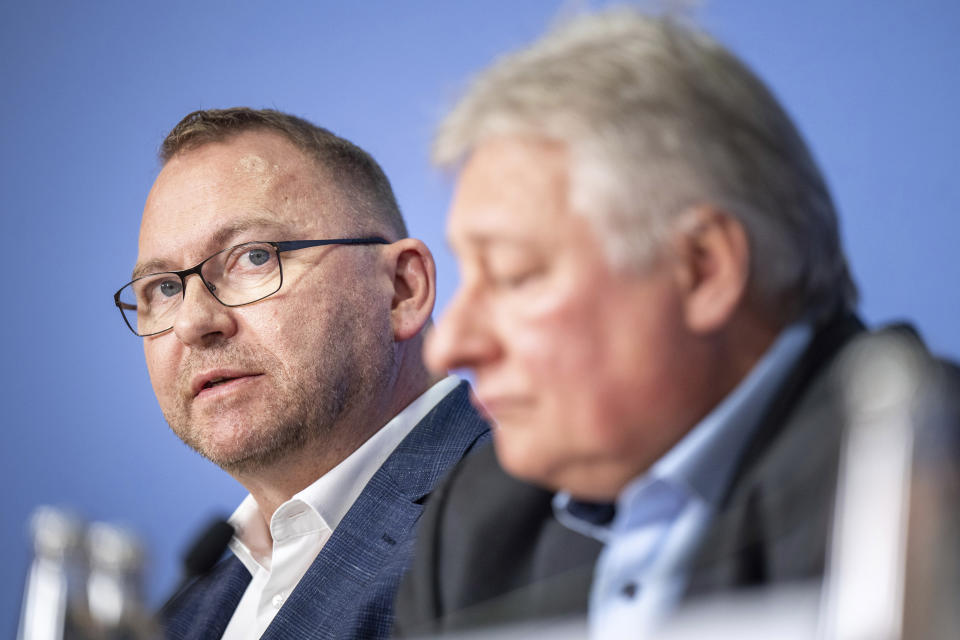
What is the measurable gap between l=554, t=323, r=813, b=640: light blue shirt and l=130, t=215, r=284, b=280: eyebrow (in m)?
0.83

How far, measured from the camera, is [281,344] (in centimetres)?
132

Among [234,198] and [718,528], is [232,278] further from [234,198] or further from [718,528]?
[718,528]

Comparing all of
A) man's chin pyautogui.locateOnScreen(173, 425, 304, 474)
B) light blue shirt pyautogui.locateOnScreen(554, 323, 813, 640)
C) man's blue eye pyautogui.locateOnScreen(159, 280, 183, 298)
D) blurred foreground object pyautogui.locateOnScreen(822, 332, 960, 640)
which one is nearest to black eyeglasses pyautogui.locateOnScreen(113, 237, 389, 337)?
man's blue eye pyautogui.locateOnScreen(159, 280, 183, 298)

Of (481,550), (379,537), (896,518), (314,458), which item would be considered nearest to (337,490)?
(314,458)

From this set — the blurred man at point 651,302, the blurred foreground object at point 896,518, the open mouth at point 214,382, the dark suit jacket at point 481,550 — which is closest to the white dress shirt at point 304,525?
the open mouth at point 214,382

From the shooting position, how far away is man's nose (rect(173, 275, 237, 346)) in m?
1.32

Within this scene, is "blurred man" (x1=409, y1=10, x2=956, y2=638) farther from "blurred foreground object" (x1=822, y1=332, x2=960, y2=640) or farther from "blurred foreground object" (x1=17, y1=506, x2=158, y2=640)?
"blurred foreground object" (x1=17, y1=506, x2=158, y2=640)

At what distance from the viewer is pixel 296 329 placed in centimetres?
133

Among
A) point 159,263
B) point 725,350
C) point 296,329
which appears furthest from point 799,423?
point 159,263

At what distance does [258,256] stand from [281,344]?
13 cm

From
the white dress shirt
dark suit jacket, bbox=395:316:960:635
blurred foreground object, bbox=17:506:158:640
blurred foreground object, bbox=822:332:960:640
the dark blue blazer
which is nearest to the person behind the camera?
blurred foreground object, bbox=822:332:960:640

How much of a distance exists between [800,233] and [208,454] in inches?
35.7

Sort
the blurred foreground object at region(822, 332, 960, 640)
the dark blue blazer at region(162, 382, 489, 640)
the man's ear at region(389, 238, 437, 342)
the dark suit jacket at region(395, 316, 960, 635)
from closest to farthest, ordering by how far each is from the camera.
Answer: the blurred foreground object at region(822, 332, 960, 640) < the dark suit jacket at region(395, 316, 960, 635) < the dark blue blazer at region(162, 382, 489, 640) < the man's ear at region(389, 238, 437, 342)

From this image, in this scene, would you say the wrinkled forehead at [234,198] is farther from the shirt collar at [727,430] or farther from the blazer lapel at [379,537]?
the shirt collar at [727,430]
